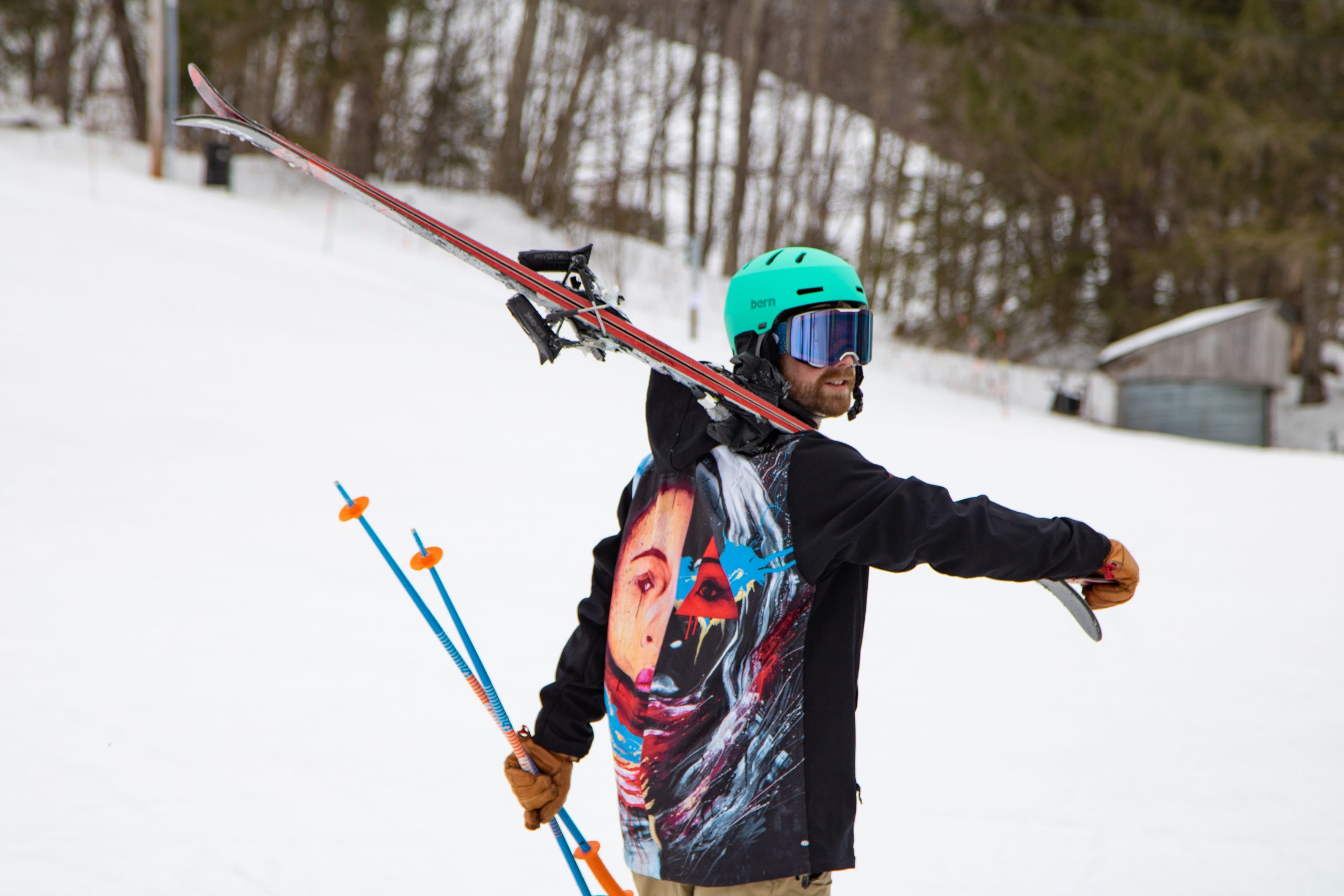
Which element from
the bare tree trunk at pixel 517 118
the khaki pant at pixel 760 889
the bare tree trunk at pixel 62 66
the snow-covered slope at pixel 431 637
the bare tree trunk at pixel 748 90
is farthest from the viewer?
the bare tree trunk at pixel 517 118

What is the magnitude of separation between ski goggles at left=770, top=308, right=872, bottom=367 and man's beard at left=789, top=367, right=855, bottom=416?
0.07 feet

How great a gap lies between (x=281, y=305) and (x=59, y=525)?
494cm

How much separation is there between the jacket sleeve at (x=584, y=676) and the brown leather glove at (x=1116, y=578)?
2.41 ft

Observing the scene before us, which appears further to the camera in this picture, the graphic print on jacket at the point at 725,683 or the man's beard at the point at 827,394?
the man's beard at the point at 827,394

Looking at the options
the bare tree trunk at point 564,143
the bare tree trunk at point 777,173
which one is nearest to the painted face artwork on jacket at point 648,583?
the bare tree trunk at point 564,143

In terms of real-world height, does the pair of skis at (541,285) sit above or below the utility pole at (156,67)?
below

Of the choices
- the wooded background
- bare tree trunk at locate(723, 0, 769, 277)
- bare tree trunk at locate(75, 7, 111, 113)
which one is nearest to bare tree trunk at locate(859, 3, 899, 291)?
the wooded background

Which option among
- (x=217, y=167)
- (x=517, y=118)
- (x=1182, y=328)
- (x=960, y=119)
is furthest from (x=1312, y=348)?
(x=217, y=167)

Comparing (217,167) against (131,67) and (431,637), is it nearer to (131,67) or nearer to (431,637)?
(131,67)

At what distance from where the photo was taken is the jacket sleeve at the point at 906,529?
1.45m

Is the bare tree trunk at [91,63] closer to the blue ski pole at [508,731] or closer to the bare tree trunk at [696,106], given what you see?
the bare tree trunk at [696,106]

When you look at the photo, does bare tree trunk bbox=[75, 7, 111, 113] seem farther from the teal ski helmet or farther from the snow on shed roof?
the teal ski helmet

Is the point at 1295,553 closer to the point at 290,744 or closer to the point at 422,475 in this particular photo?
the point at 422,475

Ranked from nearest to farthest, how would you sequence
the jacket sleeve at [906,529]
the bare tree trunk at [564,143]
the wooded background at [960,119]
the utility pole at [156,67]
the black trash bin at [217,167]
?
1. the jacket sleeve at [906,529]
2. the utility pole at [156,67]
3. the black trash bin at [217,167]
4. the wooded background at [960,119]
5. the bare tree trunk at [564,143]
